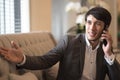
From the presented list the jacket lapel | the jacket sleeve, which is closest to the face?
the jacket lapel

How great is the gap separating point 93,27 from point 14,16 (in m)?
1.52

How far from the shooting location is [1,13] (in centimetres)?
294

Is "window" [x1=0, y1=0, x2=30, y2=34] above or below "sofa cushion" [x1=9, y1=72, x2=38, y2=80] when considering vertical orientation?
above

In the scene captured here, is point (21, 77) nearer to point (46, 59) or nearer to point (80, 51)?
point (46, 59)

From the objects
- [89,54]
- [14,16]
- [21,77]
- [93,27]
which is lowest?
[21,77]

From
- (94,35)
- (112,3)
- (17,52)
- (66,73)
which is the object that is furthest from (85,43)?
(112,3)

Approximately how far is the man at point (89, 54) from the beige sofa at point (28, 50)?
19cm

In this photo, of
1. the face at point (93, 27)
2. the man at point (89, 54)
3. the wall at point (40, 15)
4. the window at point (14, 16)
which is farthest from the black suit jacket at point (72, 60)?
the wall at point (40, 15)

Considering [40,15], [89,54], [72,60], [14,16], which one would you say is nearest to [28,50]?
[72,60]

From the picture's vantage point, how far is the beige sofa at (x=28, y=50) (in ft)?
5.32

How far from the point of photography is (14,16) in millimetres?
3146

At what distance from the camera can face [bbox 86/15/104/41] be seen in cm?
193

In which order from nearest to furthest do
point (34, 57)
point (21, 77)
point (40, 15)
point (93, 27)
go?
point (21, 77) < point (34, 57) < point (93, 27) < point (40, 15)

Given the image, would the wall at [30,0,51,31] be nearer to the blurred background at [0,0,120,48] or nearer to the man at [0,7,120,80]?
the blurred background at [0,0,120,48]
